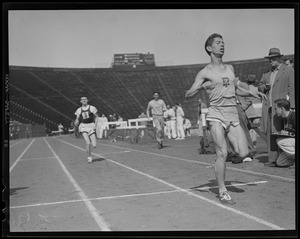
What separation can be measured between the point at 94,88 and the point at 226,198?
6.86 feet

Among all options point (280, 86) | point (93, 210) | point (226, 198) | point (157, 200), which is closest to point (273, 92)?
point (280, 86)

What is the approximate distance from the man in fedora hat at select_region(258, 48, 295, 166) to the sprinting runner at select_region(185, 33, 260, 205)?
0.61 meters

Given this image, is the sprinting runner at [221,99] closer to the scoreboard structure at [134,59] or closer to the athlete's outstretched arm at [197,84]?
the athlete's outstretched arm at [197,84]

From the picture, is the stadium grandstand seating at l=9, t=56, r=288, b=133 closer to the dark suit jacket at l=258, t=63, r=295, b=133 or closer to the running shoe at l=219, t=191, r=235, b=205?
the dark suit jacket at l=258, t=63, r=295, b=133

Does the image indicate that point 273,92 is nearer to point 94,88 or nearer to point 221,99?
point 221,99

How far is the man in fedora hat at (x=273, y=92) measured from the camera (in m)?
5.21

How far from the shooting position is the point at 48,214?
14.2 ft

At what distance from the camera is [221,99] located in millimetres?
4590

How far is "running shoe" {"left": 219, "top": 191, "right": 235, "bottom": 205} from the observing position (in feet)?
14.7

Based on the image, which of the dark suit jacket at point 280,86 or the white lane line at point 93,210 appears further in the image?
the dark suit jacket at point 280,86

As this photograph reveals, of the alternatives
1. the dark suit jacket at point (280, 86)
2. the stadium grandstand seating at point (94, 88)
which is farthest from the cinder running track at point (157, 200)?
the dark suit jacket at point (280, 86)

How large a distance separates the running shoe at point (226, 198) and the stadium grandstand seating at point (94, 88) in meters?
1.05
